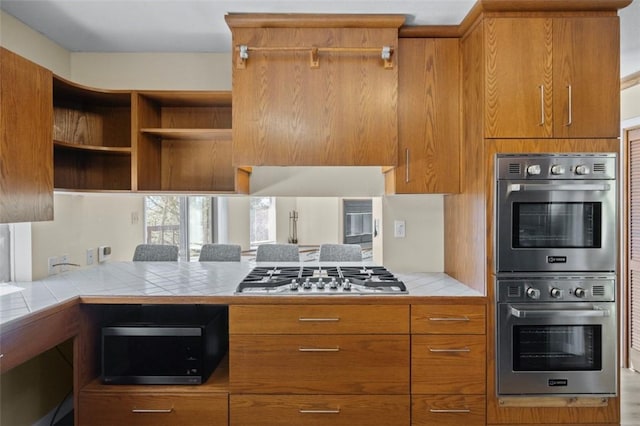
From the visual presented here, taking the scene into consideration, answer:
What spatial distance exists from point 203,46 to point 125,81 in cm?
64

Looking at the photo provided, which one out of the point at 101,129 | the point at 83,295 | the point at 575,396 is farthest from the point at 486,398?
the point at 101,129

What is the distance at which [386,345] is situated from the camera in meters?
2.02

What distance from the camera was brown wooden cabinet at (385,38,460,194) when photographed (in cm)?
235

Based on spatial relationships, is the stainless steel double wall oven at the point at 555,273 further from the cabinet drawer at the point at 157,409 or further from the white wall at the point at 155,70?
the white wall at the point at 155,70

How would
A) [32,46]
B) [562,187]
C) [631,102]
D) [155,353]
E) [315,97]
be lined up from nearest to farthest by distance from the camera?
[562,187], [155,353], [315,97], [32,46], [631,102]

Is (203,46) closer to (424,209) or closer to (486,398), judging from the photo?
(424,209)

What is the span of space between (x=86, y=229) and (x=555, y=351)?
3019 millimetres

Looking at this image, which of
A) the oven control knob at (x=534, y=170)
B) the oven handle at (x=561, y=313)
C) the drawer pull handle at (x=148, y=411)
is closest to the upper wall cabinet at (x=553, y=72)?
the oven control knob at (x=534, y=170)

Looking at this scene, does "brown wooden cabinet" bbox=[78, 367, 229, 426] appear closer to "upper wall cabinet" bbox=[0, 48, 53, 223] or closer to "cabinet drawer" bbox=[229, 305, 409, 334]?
"cabinet drawer" bbox=[229, 305, 409, 334]

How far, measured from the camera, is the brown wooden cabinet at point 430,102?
2.35 m

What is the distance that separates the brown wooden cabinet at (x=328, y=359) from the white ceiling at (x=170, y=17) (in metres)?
1.58

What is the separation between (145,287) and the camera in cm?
221

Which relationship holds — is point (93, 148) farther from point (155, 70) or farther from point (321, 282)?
point (321, 282)

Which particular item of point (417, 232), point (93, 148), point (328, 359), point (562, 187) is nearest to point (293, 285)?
point (328, 359)
